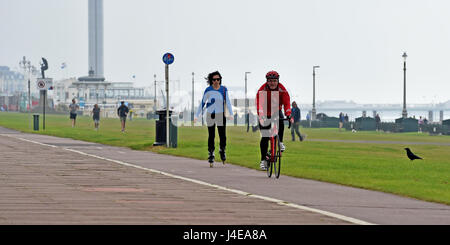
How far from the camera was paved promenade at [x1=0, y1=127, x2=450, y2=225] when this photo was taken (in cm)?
962

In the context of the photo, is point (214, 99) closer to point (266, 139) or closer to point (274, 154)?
point (266, 139)

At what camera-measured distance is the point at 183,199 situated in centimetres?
1172

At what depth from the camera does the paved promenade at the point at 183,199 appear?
9625mm

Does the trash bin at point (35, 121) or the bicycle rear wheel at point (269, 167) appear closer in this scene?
the bicycle rear wheel at point (269, 167)

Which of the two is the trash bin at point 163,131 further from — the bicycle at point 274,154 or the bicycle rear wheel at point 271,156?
the bicycle at point 274,154

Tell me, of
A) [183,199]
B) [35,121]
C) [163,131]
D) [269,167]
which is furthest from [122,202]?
[35,121]

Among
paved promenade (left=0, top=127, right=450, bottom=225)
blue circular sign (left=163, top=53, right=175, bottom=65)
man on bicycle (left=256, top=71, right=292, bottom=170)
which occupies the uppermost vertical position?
blue circular sign (left=163, top=53, right=175, bottom=65)

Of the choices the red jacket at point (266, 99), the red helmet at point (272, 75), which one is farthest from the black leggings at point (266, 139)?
the red helmet at point (272, 75)

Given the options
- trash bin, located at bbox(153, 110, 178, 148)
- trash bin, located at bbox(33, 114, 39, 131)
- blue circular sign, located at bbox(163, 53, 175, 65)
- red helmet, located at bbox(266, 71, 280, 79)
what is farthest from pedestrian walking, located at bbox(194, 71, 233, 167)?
trash bin, located at bbox(33, 114, 39, 131)

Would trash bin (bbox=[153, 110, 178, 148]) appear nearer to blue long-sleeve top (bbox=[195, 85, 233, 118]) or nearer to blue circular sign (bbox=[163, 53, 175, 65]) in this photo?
blue circular sign (bbox=[163, 53, 175, 65])

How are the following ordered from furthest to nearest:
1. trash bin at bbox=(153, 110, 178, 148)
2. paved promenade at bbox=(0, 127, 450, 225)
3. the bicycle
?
trash bin at bbox=(153, 110, 178, 148), the bicycle, paved promenade at bbox=(0, 127, 450, 225)

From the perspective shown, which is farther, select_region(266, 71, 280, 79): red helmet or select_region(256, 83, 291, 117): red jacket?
select_region(256, 83, 291, 117): red jacket

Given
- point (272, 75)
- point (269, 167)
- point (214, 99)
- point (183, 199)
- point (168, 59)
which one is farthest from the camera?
point (168, 59)
